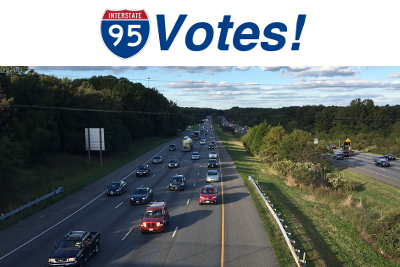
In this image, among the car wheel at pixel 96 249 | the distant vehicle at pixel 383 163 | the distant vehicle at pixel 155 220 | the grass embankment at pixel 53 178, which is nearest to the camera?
the car wheel at pixel 96 249

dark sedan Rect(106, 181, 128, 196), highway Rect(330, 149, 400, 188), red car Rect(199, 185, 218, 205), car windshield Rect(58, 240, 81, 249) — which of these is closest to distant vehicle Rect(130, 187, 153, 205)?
dark sedan Rect(106, 181, 128, 196)

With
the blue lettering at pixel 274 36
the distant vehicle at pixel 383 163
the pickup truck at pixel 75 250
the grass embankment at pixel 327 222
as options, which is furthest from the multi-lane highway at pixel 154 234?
the distant vehicle at pixel 383 163

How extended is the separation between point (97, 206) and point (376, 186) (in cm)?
3283

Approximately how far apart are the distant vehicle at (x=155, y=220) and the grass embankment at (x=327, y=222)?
598 centimetres

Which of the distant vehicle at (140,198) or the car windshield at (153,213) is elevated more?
the car windshield at (153,213)

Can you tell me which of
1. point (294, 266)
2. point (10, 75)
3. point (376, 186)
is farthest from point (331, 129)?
point (294, 266)

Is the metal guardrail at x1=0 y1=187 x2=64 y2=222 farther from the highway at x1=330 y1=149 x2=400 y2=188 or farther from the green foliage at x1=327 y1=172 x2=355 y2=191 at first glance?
the highway at x1=330 y1=149 x2=400 y2=188

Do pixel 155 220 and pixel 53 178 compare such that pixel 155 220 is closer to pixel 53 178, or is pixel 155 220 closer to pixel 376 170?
pixel 53 178

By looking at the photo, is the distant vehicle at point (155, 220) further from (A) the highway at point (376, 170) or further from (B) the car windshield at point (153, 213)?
(A) the highway at point (376, 170)

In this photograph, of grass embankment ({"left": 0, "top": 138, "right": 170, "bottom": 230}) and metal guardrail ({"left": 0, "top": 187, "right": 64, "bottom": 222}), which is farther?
grass embankment ({"left": 0, "top": 138, "right": 170, "bottom": 230})

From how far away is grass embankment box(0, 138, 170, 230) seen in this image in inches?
1008

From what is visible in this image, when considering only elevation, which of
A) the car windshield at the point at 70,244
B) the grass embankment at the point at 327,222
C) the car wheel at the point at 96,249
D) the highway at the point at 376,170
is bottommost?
the highway at the point at 376,170

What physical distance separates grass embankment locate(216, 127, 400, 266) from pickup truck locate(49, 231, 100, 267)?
336 inches

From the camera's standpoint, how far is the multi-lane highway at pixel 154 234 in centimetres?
1475
